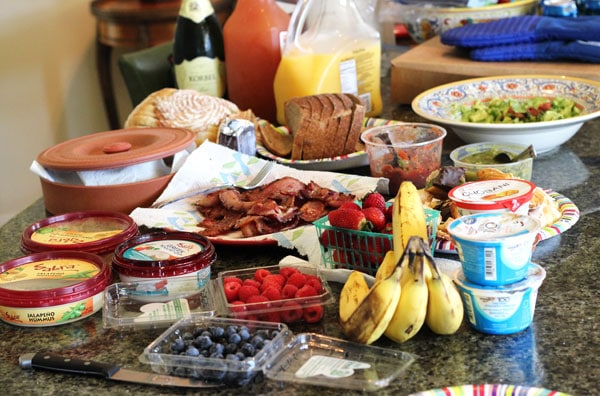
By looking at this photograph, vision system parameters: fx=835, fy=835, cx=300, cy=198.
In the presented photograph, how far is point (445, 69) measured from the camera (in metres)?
2.08

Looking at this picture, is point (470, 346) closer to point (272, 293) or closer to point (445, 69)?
point (272, 293)

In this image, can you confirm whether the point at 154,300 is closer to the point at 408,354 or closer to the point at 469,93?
the point at 408,354

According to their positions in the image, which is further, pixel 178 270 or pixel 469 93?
pixel 469 93

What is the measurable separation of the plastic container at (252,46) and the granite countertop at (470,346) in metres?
0.77

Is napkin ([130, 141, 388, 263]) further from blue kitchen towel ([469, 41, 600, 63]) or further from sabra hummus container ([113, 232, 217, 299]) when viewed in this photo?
blue kitchen towel ([469, 41, 600, 63])

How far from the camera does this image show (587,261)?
1.21 m

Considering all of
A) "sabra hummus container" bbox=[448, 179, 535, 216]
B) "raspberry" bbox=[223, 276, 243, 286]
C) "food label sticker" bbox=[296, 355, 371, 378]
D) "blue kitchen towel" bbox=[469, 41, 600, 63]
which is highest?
"blue kitchen towel" bbox=[469, 41, 600, 63]

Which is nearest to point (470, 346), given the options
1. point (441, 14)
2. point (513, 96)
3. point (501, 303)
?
point (501, 303)

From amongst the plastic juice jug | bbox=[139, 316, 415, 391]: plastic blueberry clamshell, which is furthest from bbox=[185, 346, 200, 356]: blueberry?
the plastic juice jug

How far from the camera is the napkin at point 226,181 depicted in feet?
4.26

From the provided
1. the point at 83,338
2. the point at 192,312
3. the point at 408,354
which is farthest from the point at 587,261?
the point at 83,338

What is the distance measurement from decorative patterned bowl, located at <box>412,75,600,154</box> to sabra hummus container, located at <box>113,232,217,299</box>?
2.18 ft

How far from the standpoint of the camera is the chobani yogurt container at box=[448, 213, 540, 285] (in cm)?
97

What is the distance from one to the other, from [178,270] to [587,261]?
0.59m
